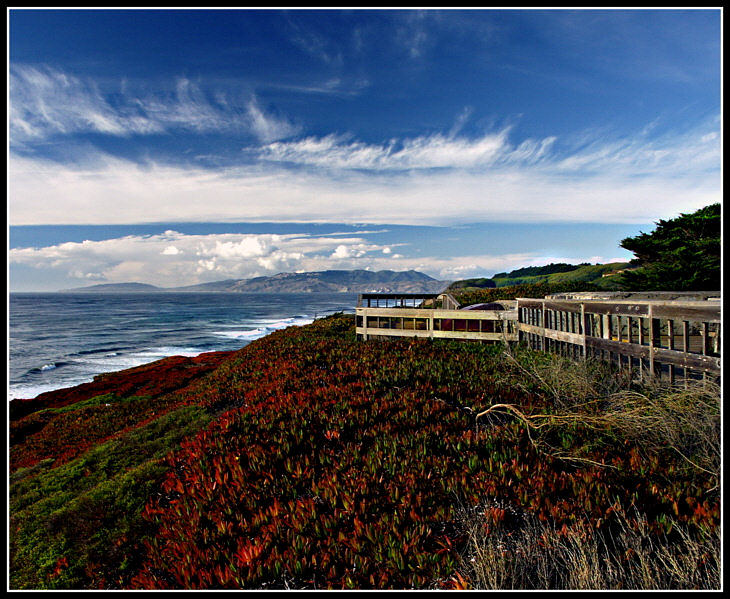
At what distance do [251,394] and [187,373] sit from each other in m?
12.0

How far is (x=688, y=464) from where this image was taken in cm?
439

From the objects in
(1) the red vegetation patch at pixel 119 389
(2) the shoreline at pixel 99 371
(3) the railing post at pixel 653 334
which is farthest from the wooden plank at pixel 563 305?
(2) the shoreline at pixel 99 371

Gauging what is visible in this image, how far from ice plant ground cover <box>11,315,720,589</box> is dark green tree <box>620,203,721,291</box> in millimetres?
23189

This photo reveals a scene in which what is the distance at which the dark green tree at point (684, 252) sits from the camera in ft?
79.7

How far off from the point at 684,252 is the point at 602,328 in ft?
75.3

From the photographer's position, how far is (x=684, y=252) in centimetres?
2523

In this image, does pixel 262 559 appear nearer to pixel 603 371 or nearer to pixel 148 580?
pixel 148 580

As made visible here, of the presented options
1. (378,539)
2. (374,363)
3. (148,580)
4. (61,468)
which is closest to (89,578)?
(148,580)

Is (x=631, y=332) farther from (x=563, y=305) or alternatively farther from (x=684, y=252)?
(x=684, y=252)

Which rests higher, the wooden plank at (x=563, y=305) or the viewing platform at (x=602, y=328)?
the wooden plank at (x=563, y=305)

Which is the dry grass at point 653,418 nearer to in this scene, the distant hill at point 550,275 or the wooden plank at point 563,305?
the wooden plank at point 563,305

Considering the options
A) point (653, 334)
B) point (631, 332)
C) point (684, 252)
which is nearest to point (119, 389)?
point (631, 332)

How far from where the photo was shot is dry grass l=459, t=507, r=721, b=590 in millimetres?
2736

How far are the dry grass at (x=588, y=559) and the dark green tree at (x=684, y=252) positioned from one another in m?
27.4
